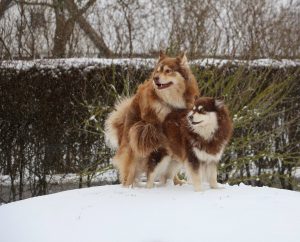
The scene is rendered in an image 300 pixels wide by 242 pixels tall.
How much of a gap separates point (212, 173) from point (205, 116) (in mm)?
849

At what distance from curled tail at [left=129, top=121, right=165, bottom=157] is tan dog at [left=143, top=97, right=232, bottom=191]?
0.08 m

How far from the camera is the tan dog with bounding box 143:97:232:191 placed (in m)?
6.15

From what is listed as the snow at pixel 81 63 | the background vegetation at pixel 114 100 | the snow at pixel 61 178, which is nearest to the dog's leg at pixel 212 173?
the background vegetation at pixel 114 100

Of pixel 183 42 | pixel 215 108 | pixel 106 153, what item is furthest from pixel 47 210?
pixel 183 42

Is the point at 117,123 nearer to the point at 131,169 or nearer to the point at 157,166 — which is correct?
the point at 131,169

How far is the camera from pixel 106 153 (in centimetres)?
1063

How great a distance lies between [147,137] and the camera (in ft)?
21.3

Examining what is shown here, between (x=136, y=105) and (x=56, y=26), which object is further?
(x=56, y=26)

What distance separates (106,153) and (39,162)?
62.3 inches

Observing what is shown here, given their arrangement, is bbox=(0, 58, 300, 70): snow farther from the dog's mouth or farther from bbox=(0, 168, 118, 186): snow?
the dog's mouth

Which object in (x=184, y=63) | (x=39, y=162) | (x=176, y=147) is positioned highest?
(x=184, y=63)

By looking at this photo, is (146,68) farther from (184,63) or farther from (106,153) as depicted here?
(184,63)

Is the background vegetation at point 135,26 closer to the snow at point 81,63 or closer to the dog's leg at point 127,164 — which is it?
the snow at point 81,63

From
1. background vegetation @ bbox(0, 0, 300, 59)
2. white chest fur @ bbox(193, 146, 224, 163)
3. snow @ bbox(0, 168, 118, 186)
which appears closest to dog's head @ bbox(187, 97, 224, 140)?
white chest fur @ bbox(193, 146, 224, 163)
